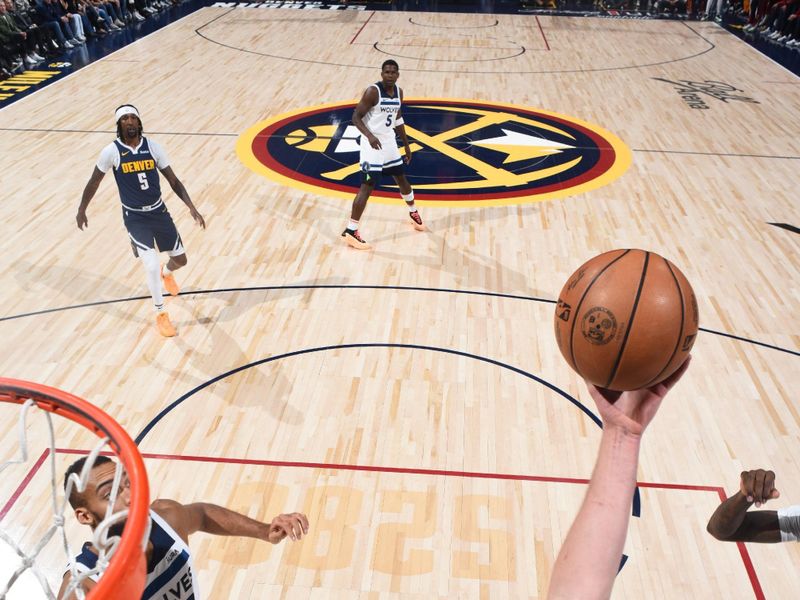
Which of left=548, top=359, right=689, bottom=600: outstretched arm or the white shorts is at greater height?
left=548, top=359, right=689, bottom=600: outstretched arm

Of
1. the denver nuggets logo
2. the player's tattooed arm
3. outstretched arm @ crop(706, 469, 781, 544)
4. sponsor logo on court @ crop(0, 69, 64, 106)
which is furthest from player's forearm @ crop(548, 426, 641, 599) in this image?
sponsor logo on court @ crop(0, 69, 64, 106)

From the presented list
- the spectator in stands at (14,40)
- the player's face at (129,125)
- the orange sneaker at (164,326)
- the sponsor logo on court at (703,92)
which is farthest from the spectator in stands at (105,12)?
the orange sneaker at (164,326)

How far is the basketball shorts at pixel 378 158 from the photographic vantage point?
24.6 ft

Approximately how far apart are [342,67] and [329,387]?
10.3 m

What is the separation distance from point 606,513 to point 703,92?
1333 cm

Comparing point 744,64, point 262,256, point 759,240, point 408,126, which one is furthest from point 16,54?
point 744,64

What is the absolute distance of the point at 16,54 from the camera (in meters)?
14.0

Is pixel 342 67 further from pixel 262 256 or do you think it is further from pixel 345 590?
pixel 345 590

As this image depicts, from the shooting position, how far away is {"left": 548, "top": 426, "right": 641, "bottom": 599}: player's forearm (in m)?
1.44

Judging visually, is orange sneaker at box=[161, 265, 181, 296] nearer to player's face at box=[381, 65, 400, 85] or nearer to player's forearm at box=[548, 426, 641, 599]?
player's face at box=[381, 65, 400, 85]

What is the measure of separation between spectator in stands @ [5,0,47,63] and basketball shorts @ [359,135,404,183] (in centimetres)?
998

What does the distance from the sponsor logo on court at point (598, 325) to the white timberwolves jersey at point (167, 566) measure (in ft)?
5.44

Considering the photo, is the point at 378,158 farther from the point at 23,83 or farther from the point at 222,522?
the point at 23,83

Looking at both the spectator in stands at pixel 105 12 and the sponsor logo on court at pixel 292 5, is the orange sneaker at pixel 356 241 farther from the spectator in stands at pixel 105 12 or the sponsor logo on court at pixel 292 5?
the sponsor logo on court at pixel 292 5
